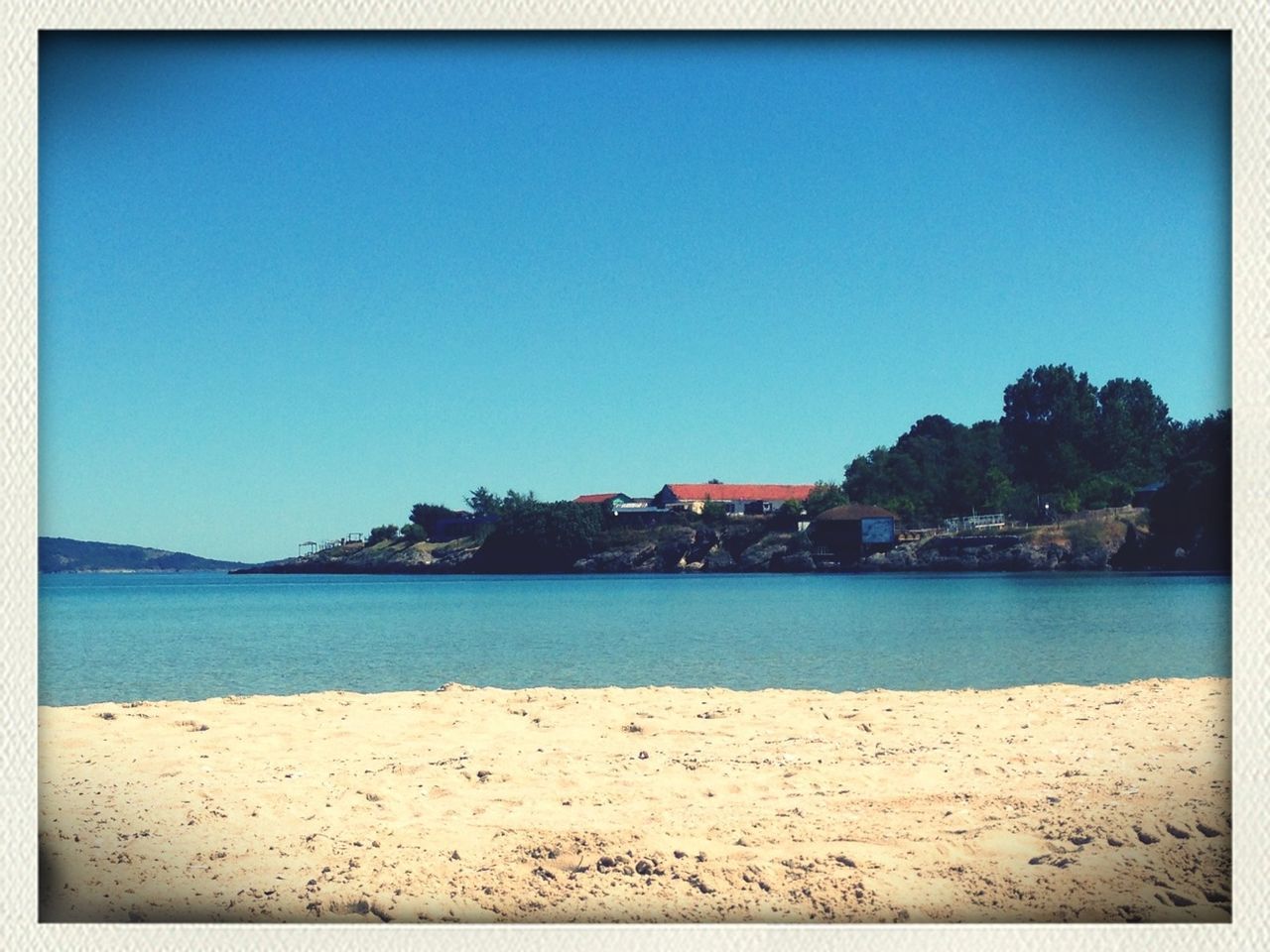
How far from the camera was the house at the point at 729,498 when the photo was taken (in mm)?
23844

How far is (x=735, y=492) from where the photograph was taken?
2497cm

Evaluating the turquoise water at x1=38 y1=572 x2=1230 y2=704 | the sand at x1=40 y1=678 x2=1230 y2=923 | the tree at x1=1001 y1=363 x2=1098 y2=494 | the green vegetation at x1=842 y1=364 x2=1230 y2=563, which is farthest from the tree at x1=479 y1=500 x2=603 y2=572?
the sand at x1=40 y1=678 x2=1230 y2=923

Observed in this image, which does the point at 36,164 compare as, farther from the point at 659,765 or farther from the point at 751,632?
the point at 751,632

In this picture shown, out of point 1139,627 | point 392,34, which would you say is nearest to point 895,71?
point 392,34

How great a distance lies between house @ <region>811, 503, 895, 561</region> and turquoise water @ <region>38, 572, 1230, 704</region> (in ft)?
14.0

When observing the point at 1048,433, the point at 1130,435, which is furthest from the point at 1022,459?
the point at 1130,435

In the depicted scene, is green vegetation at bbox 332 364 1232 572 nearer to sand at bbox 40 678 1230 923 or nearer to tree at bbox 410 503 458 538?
tree at bbox 410 503 458 538

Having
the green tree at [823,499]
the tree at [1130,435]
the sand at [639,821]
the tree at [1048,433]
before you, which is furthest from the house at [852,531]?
the sand at [639,821]

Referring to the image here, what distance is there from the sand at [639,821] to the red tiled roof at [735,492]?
19049mm

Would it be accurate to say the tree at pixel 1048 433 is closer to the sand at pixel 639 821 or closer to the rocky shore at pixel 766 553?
Result: the rocky shore at pixel 766 553

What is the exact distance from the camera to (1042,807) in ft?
9.61

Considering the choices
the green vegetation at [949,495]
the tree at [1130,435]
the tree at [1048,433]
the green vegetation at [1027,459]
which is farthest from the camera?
the tree at [1048,433]

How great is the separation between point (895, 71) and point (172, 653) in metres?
7.97

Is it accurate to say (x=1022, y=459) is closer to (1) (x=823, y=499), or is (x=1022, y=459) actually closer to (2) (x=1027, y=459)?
(2) (x=1027, y=459)
